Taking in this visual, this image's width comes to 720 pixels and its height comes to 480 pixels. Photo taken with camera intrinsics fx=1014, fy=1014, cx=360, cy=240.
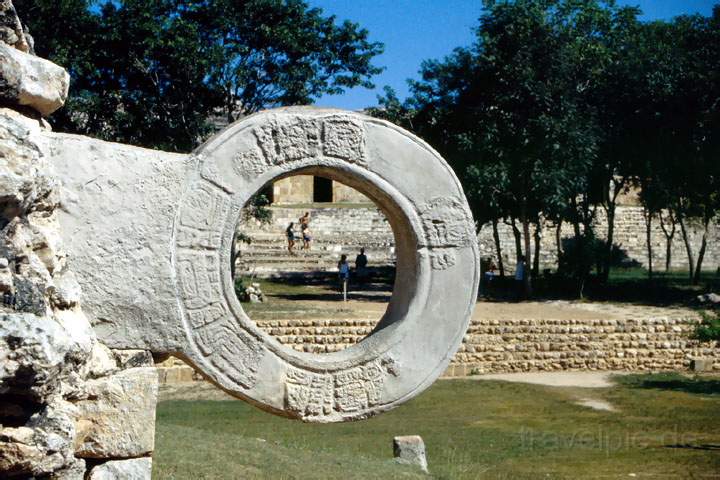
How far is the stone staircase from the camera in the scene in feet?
97.9

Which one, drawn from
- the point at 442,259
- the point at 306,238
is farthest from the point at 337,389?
the point at 306,238

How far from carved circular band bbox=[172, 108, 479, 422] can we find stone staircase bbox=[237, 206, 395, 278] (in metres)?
23.1

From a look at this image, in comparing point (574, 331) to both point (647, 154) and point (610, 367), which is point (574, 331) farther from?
point (647, 154)

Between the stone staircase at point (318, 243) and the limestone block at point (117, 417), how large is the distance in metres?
23.6

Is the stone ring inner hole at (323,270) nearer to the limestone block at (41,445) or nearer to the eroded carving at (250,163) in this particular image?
the eroded carving at (250,163)

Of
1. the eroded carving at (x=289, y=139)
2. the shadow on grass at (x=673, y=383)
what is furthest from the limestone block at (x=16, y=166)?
the shadow on grass at (x=673, y=383)

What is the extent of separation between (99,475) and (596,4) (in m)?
25.8

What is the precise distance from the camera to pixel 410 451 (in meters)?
9.95

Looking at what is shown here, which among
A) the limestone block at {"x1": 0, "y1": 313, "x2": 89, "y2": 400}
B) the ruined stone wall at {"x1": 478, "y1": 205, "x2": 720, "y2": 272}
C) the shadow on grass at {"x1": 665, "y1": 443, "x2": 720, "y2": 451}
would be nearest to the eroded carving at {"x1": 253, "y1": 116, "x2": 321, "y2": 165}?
the limestone block at {"x1": 0, "y1": 313, "x2": 89, "y2": 400}

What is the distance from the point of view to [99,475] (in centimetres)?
410

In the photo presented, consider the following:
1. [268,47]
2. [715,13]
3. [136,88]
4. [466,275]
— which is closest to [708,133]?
[715,13]

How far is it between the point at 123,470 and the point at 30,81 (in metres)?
1.61

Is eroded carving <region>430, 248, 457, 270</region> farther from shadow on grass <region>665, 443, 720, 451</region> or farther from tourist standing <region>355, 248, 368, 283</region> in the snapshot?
tourist standing <region>355, 248, 368, 283</region>

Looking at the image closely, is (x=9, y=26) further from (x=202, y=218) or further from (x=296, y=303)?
(x=296, y=303)
